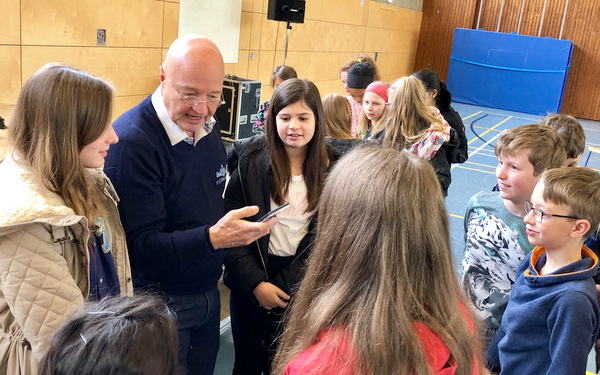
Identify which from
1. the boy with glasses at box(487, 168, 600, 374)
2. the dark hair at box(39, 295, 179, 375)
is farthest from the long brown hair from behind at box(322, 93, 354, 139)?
the dark hair at box(39, 295, 179, 375)

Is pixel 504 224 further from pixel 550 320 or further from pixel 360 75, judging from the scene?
pixel 360 75

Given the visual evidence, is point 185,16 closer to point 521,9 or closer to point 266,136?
point 266,136

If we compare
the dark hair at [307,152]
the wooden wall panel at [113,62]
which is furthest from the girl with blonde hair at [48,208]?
the wooden wall panel at [113,62]

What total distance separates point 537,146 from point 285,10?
246 inches

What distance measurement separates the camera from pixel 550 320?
175cm

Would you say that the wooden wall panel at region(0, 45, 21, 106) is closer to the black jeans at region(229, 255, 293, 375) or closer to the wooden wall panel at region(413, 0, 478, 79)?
the black jeans at region(229, 255, 293, 375)

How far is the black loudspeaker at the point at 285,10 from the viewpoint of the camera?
7785 mm

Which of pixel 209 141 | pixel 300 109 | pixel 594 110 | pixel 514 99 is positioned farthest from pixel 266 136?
pixel 594 110

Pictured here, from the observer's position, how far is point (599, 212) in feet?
6.12

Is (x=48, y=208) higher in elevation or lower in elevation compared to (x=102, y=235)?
higher

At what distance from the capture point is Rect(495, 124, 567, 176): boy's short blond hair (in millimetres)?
2328

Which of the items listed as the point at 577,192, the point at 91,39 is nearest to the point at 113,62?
the point at 91,39

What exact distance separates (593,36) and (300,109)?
1535 cm

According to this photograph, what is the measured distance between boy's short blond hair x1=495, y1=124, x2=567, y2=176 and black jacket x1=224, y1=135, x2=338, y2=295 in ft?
3.35
